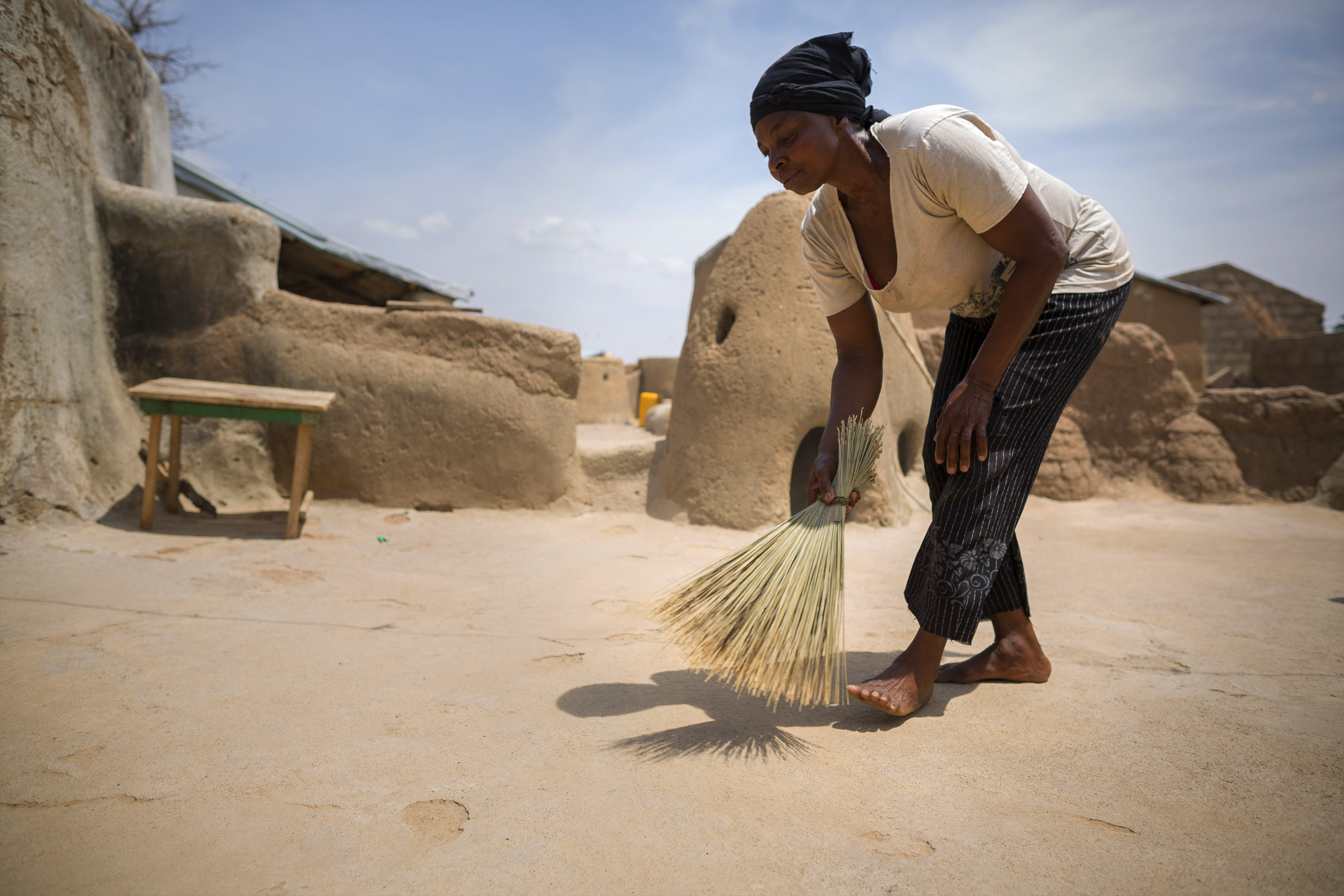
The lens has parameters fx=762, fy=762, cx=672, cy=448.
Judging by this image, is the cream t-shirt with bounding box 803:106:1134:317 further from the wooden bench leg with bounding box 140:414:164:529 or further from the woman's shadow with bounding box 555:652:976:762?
the wooden bench leg with bounding box 140:414:164:529

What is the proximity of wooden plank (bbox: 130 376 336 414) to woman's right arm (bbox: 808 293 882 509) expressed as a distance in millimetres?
2713

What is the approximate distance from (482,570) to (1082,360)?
242cm

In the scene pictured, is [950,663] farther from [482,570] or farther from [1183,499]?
[1183,499]

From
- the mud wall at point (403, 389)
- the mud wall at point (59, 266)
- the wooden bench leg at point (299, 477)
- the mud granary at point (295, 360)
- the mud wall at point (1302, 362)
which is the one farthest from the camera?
the mud wall at point (1302, 362)

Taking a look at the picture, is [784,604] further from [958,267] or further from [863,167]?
[863,167]

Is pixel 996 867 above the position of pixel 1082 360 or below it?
below

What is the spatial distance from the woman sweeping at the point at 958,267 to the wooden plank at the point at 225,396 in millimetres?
2825

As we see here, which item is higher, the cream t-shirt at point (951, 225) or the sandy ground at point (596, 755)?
the cream t-shirt at point (951, 225)

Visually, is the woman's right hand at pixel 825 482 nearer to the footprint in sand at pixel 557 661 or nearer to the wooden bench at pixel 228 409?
the footprint in sand at pixel 557 661

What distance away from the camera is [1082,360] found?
5.48 ft

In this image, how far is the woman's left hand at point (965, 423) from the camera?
1525mm

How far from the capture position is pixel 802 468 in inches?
215

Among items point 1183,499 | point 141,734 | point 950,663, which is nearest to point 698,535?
point 950,663

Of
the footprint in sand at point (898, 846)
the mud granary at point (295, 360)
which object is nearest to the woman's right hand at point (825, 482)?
the footprint in sand at point (898, 846)
